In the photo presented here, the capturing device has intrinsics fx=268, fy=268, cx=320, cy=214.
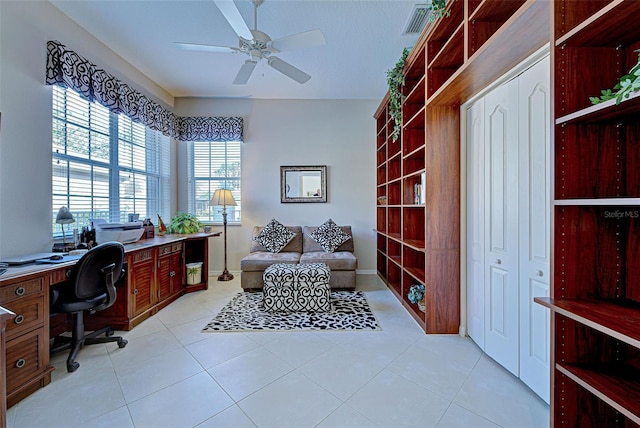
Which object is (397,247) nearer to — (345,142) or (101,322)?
(345,142)

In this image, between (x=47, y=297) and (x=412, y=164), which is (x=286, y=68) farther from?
(x=47, y=297)

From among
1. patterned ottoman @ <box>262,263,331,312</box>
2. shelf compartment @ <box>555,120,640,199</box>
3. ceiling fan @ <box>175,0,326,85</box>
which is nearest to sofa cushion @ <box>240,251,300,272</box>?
patterned ottoman @ <box>262,263,331,312</box>

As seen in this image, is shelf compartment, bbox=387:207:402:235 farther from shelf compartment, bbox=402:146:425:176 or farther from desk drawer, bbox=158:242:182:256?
desk drawer, bbox=158:242:182:256

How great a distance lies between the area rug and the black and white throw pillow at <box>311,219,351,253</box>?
3.76 feet

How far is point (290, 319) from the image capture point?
2.94 meters

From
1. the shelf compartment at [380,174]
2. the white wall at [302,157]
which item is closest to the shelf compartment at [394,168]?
the shelf compartment at [380,174]

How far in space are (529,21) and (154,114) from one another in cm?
448

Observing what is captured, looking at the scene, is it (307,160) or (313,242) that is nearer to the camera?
(313,242)

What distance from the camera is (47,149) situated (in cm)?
254

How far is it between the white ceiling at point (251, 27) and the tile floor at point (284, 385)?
318cm

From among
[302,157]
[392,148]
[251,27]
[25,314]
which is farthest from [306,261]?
[251,27]

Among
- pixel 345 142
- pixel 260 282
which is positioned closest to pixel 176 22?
pixel 345 142

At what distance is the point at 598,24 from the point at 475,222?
1.61 metres

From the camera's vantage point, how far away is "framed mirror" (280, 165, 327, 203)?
4891 mm
